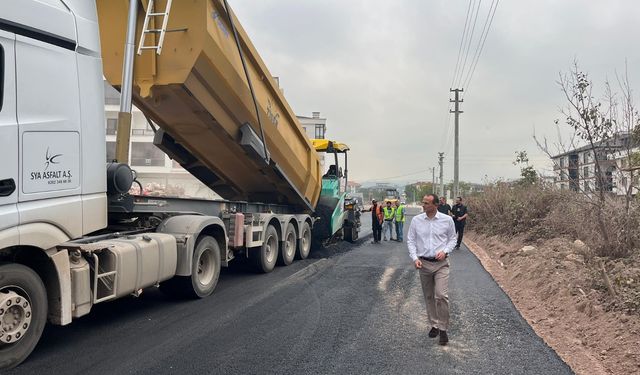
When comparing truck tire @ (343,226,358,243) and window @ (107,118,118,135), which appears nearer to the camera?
window @ (107,118,118,135)

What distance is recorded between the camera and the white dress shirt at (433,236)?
5.60m

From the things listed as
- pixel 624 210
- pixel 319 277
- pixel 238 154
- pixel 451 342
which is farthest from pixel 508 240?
pixel 451 342

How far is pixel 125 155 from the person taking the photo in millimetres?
5738

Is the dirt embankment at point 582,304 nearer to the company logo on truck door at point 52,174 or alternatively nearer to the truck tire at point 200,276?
the truck tire at point 200,276

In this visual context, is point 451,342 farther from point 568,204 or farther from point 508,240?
point 508,240

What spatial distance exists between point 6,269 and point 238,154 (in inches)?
201

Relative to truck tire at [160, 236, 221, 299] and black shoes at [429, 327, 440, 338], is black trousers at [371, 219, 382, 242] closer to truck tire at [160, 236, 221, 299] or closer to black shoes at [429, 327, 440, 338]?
truck tire at [160, 236, 221, 299]

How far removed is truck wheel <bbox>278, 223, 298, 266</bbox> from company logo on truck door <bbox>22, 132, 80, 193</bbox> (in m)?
6.16

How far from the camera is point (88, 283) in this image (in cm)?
491

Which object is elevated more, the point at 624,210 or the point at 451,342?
the point at 624,210

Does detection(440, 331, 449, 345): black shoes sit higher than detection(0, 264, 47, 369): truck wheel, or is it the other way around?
detection(0, 264, 47, 369): truck wheel

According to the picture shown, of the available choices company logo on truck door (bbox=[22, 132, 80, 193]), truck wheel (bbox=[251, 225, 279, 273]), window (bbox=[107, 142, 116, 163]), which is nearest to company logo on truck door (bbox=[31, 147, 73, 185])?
company logo on truck door (bbox=[22, 132, 80, 193])

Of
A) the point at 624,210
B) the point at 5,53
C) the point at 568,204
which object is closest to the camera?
the point at 5,53

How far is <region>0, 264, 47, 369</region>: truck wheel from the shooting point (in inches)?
162
